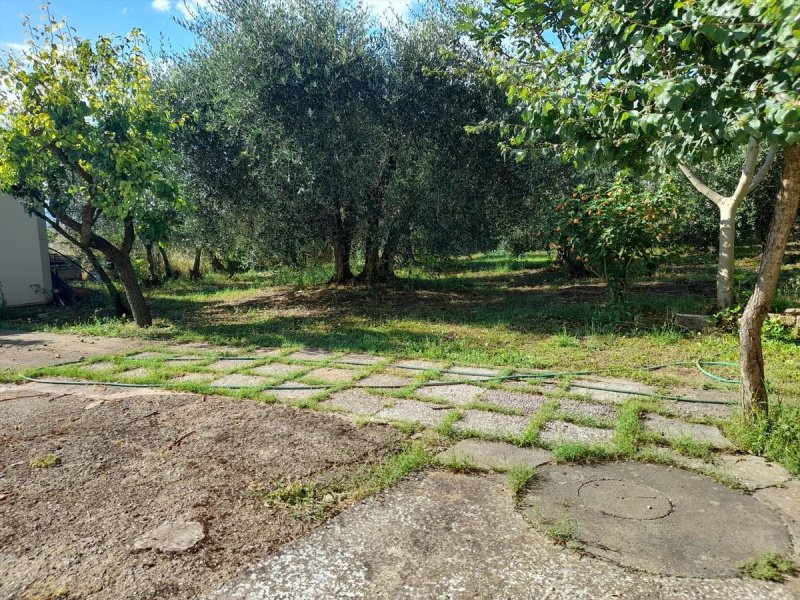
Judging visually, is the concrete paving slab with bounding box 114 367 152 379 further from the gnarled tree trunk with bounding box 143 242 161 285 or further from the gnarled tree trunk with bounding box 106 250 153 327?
the gnarled tree trunk with bounding box 143 242 161 285

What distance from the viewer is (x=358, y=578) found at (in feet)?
7.75

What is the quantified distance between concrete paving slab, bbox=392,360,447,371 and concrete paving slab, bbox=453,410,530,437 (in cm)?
148

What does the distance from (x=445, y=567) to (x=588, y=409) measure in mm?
2457

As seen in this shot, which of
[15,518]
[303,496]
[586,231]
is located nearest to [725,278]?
[586,231]

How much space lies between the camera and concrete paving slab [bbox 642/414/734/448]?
3777 millimetres

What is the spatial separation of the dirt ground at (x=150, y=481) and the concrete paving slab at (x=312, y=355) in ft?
5.44

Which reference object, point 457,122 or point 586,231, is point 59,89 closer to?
point 457,122

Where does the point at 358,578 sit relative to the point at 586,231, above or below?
below

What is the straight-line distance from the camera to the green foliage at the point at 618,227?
7.78 metres

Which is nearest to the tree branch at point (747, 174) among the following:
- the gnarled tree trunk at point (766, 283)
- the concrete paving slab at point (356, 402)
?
the gnarled tree trunk at point (766, 283)

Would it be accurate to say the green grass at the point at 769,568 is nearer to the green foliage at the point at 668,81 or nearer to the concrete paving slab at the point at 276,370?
the green foliage at the point at 668,81

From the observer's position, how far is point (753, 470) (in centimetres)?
334

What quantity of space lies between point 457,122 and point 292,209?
335cm

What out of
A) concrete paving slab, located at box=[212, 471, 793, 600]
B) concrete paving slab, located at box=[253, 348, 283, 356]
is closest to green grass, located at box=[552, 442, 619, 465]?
concrete paving slab, located at box=[212, 471, 793, 600]
